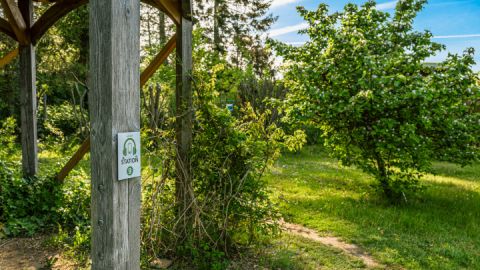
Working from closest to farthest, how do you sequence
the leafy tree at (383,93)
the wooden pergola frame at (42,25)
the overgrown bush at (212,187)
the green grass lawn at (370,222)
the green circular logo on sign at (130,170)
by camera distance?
the green circular logo on sign at (130,170)
the overgrown bush at (212,187)
the green grass lawn at (370,222)
the wooden pergola frame at (42,25)
the leafy tree at (383,93)

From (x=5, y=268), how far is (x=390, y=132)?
4.52 m

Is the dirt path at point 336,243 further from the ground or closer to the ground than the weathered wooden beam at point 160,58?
closer to the ground

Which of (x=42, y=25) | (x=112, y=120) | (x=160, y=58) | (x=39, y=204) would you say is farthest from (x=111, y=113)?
(x=42, y=25)

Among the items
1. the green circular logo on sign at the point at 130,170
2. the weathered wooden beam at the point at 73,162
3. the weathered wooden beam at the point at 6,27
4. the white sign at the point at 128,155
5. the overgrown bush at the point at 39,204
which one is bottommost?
the overgrown bush at the point at 39,204

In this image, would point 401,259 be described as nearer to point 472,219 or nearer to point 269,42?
point 472,219

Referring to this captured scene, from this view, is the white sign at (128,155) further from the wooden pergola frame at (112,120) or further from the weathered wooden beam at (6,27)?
the weathered wooden beam at (6,27)

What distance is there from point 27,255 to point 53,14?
2771mm

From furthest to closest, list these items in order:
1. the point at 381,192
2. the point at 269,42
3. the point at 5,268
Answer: the point at 269,42, the point at 381,192, the point at 5,268

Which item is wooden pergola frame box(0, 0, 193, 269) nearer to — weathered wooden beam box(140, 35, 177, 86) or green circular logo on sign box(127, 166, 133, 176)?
green circular logo on sign box(127, 166, 133, 176)

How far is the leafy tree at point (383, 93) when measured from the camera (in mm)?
4801

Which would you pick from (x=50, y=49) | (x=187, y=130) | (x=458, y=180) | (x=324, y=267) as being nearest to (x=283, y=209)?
(x=324, y=267)

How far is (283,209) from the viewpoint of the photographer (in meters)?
5.06

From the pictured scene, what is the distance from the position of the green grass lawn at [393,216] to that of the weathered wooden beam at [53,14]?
3105 mm

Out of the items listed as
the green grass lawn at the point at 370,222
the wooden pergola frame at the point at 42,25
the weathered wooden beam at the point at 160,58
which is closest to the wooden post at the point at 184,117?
the weathered wooden beam at the point at 160,58
